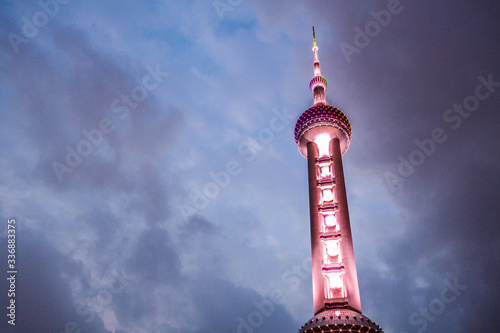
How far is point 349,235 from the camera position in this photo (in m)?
67.0

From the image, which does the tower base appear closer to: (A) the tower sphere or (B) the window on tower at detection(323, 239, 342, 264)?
(B) the window on tower at detection(323, 239, 342, 264)

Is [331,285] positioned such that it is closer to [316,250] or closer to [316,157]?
[316,250]

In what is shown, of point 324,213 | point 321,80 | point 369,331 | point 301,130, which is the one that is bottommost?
point 369,331

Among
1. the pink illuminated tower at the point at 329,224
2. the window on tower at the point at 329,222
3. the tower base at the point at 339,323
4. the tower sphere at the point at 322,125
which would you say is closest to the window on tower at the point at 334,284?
the pink illuminated tower at the point at 329,224

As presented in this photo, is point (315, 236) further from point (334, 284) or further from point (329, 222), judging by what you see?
point (334, 284)

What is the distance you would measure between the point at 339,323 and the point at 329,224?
19005 millimetres

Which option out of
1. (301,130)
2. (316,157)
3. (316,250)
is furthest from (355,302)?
(301,130)

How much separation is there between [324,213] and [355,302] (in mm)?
16364

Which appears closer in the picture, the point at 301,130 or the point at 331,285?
the point at 331,285

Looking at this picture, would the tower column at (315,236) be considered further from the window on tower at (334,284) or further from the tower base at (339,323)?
the tower base at (339,323)

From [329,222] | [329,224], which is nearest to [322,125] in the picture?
[329,222]

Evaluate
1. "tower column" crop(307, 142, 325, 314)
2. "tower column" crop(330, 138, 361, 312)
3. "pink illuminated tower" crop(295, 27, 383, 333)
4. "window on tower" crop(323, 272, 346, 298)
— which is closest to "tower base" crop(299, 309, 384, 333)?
"pink illuminated tower" crop(295, 27, 383, 333)

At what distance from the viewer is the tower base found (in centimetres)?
5550

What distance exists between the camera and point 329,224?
234 feet
